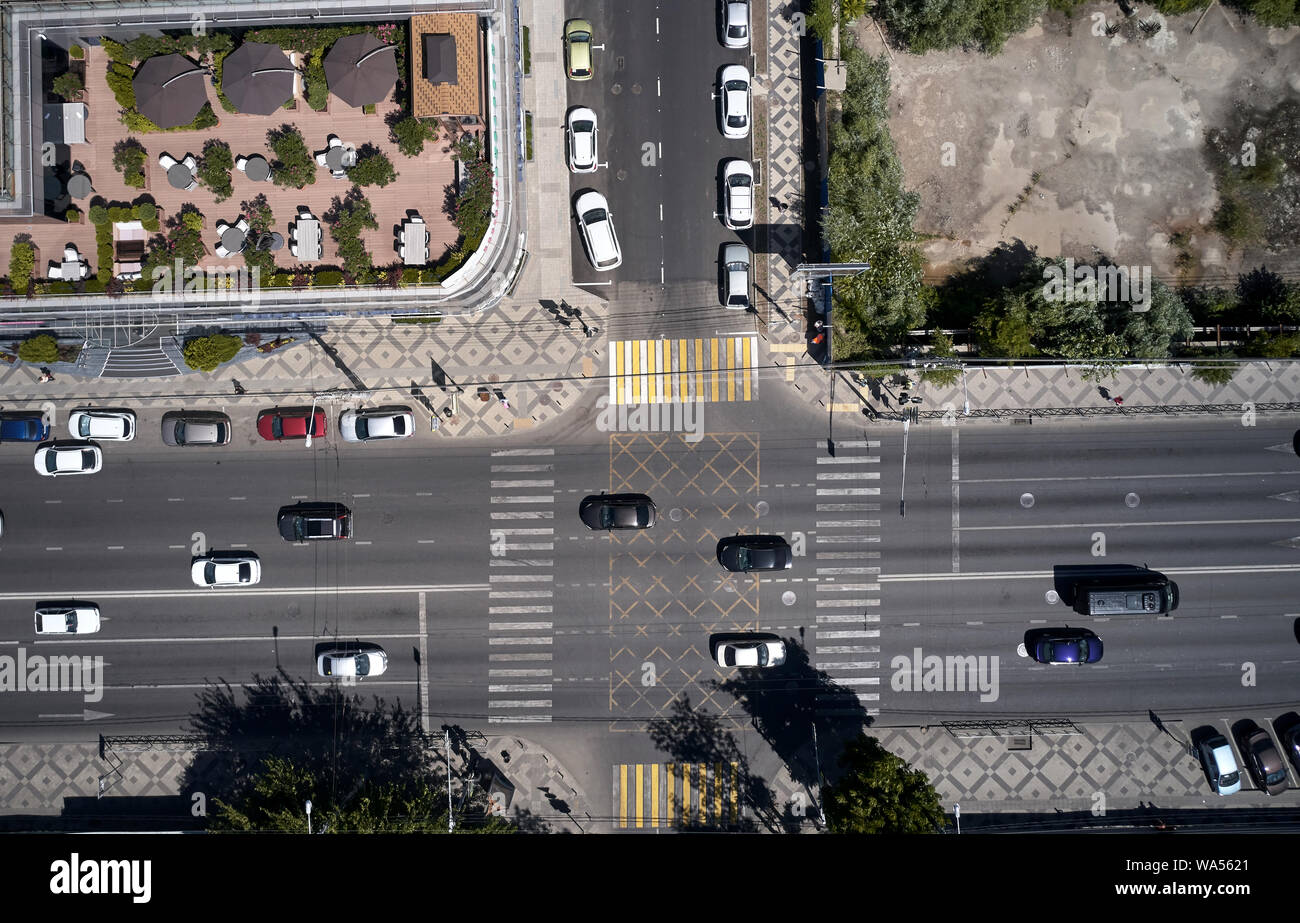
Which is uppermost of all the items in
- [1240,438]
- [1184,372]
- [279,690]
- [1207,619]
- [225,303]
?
[225,303]

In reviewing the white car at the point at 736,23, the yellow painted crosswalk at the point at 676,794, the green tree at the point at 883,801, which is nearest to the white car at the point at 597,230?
the white car at the point at 736,23

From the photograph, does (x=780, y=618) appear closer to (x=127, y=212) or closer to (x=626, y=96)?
(x=626, y=96)

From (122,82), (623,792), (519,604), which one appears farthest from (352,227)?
(623,792)

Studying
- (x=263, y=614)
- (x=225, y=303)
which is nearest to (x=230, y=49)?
(x=225, y=303)

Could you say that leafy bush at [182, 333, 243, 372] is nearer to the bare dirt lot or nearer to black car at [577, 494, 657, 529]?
black car at [577, 494, 657, 529]

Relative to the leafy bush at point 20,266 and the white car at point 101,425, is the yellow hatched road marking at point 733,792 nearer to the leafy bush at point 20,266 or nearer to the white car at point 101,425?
the white car at point 101,425

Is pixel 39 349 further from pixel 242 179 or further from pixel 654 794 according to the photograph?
pixel 654 794
